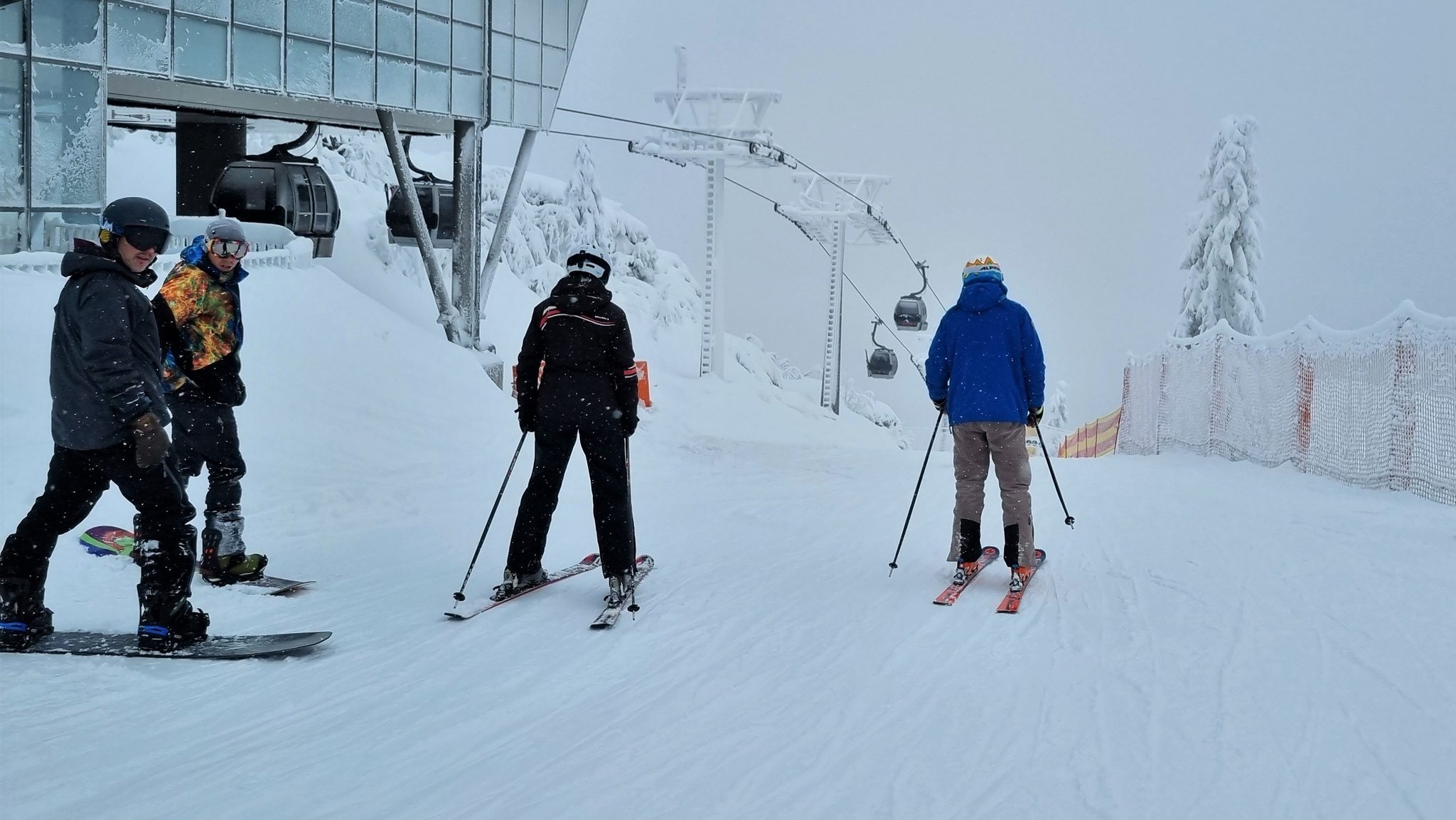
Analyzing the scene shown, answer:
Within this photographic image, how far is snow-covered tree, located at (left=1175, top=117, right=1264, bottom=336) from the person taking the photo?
38812mm

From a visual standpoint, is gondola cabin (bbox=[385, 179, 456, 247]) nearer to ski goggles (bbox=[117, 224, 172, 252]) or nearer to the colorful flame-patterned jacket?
the colorful flame-patterned jacket

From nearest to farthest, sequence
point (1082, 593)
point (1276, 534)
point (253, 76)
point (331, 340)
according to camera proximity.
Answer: point (1082, 593), point (1276, 534), point (331, 340), point (253, 76)

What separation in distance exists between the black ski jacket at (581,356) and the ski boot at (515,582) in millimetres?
860

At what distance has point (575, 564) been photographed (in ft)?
23.7

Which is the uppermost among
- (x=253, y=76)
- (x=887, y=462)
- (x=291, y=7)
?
(x=291, y=7)

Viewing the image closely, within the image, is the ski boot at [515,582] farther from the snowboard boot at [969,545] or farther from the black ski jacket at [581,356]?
the snowboard boot at [969,545]

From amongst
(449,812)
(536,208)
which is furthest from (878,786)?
(536,208)

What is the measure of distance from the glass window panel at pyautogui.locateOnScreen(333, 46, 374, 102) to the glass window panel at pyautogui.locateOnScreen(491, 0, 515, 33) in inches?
136

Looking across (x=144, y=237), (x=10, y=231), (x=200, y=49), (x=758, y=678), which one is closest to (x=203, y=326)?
(x=144, y=237)

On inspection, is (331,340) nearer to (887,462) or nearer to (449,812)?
(887,462)

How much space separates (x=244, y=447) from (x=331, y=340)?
→ 4.32 metres

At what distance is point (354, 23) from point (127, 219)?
17.6m

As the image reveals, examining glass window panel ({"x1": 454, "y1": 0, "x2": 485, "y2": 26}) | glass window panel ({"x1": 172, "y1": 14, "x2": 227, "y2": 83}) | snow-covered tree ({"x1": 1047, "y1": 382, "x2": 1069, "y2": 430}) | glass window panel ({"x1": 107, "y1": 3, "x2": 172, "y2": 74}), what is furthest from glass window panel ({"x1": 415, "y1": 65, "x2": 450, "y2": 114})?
snow-covered tree ({"x1": 1047, "y1": 382, "x2": 1069, "y2": 430})

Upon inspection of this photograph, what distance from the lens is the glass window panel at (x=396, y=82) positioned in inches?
851
